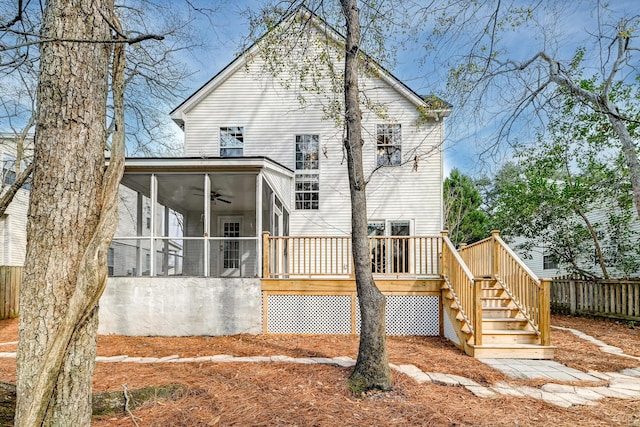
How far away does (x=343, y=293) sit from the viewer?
8.34 meters

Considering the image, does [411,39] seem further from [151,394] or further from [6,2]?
[151,394]

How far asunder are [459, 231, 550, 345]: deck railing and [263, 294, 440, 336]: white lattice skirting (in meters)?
1.44

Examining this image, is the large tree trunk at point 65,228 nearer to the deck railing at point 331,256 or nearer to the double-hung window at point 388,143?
the deck railing at point 331,256

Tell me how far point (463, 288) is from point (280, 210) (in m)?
5.89

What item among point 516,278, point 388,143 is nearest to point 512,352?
point 516,278

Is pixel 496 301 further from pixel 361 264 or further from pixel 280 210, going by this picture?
pixel 280 210

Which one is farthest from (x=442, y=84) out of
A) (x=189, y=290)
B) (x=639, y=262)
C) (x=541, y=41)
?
(x=639, y=262)

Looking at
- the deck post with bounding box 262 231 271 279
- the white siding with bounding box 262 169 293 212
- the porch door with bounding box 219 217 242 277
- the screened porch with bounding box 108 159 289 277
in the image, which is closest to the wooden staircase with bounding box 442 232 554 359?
the deck post with bounding box 262 231 271 279

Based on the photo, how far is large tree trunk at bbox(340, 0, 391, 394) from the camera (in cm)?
442

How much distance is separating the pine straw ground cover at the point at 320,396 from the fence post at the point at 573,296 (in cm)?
595

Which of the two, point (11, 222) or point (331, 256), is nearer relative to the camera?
point (331, 256)

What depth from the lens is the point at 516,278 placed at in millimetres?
7352

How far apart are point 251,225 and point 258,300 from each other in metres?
5.05

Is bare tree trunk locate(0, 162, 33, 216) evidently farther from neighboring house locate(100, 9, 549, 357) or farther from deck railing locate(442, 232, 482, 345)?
deck railing locate(442, 232, 482, 345)
